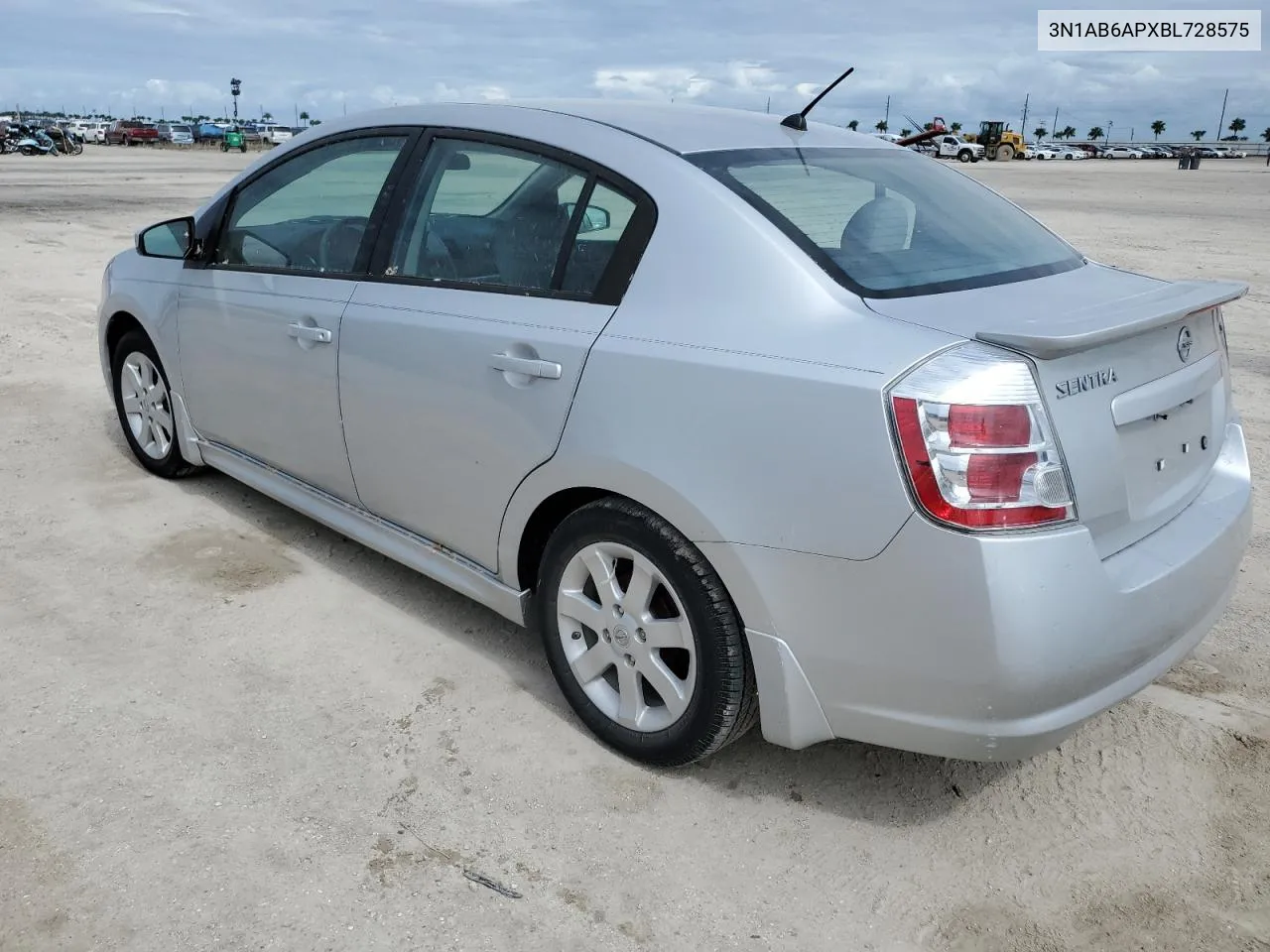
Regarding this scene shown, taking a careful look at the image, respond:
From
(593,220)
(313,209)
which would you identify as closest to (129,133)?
(313,209)

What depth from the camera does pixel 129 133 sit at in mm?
68188

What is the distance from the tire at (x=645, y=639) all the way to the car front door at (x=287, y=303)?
111 centimetres

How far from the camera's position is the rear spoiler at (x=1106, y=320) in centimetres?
218

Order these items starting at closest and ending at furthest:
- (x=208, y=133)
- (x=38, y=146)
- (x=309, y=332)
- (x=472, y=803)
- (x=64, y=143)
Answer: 1. (x=472, y=803)
2. (x=309, y=332)
3. (x=38, y=146)
4. (x=64, y=143)
5. (x=208, y=133)

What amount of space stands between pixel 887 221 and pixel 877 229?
0.08m

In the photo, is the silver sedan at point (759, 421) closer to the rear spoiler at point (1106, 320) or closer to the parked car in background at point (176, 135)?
the rear spoiler at point (1106, 320)

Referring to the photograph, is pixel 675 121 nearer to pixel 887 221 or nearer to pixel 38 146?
pixel 887 221

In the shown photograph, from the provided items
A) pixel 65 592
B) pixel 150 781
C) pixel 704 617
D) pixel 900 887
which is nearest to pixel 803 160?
pixel 704 617

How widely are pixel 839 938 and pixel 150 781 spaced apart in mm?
1791

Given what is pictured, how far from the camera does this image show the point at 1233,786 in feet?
9.31

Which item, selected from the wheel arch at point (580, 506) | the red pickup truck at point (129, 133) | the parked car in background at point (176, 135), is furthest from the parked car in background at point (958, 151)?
the wheel arch at point (580, 506)

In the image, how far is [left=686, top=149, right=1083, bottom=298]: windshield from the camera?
2.62m

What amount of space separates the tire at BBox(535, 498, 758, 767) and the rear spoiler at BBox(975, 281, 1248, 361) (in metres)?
0.88

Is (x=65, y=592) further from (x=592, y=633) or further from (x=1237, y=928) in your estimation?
(x=1237, y=928)
